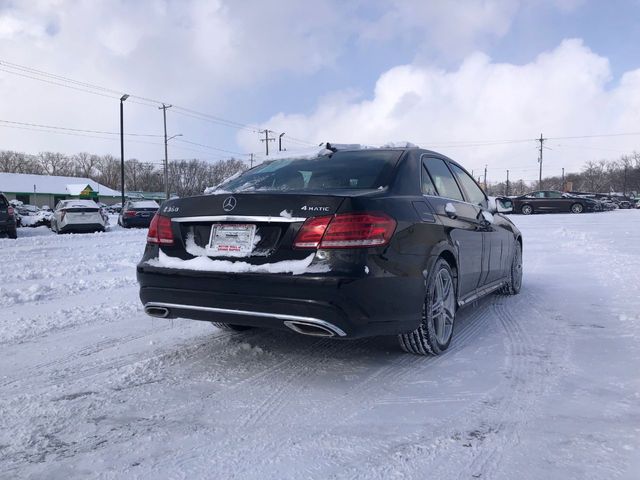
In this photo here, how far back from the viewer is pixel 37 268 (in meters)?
8.25

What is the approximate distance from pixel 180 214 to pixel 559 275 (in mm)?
6043

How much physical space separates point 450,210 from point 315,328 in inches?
66.7

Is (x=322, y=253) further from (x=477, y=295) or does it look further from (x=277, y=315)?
(x=477, y=295)

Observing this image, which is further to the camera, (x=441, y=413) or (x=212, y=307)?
(x=212, y=307)

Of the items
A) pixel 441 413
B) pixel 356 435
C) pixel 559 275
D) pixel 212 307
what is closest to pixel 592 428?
pixel 441 413

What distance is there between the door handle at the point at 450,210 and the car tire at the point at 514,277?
220cm

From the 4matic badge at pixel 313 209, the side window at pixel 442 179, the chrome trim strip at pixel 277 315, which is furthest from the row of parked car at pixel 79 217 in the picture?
the 4matic badge at pixel 313 209

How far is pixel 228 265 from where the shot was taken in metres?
3.11

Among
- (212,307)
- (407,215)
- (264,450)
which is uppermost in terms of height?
(407,215)

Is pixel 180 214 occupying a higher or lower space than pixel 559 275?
higher

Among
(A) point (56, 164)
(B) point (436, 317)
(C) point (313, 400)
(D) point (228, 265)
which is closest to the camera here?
(C) point (313, 400)

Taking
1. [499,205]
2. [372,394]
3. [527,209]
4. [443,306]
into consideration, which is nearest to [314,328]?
[372,394]

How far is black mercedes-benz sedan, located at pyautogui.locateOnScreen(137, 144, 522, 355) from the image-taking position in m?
2.92

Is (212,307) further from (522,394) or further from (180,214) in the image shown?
(522,394)
